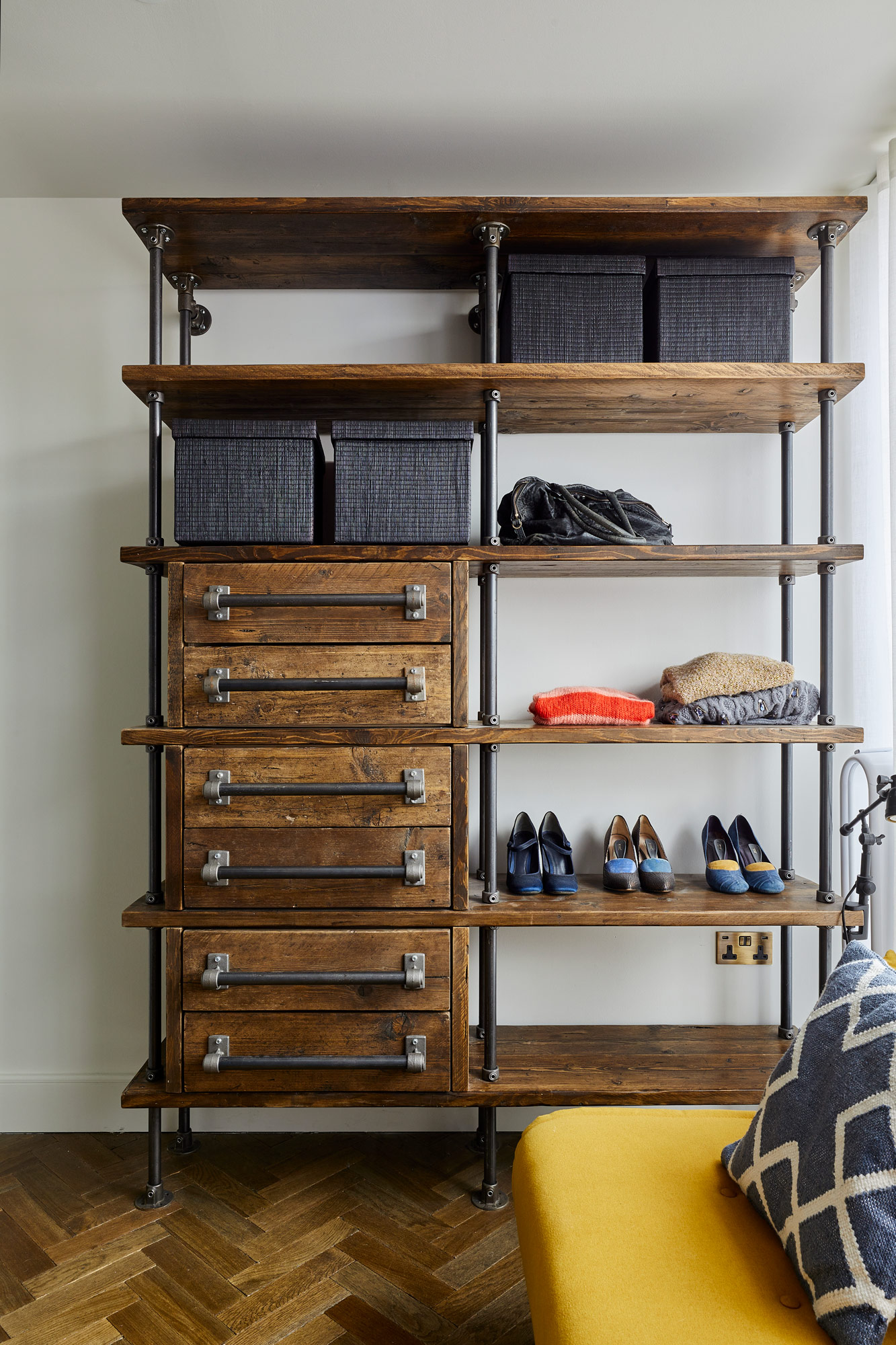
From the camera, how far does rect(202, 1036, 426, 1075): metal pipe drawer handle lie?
173cm

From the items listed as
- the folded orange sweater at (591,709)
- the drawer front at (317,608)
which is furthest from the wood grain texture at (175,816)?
the folded orange sweater at (591,709)

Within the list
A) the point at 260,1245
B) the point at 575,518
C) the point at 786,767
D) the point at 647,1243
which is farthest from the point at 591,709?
the point at 260,1245

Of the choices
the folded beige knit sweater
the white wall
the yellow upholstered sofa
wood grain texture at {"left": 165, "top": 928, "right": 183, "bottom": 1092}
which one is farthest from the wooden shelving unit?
the yellow upholstered sofa

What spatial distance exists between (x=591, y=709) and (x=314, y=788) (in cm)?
68

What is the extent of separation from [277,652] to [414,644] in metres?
0.31

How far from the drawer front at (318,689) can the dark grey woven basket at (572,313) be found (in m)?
0.76

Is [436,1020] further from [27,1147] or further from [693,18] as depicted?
[693,18]

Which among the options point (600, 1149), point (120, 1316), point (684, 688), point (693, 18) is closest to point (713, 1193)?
point (600, 1149)

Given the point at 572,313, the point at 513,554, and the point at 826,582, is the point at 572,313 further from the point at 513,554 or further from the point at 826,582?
the point at 826,582

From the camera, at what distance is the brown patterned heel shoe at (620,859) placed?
193cm

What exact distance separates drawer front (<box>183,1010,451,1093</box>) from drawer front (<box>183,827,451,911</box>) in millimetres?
252

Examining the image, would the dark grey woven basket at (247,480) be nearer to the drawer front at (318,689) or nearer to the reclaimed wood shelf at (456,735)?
the drawer front at (318,689)

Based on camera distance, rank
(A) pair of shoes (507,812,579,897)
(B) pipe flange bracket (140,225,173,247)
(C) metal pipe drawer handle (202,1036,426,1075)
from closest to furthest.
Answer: (C) metal pipe drawer handle (202,1036,426,1075), (B) pipe flange bracket (140,225,173,247), (A) pair of shoes (507,812,579,897)

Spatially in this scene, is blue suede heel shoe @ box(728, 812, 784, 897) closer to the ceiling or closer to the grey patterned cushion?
the grey patterned cushion
